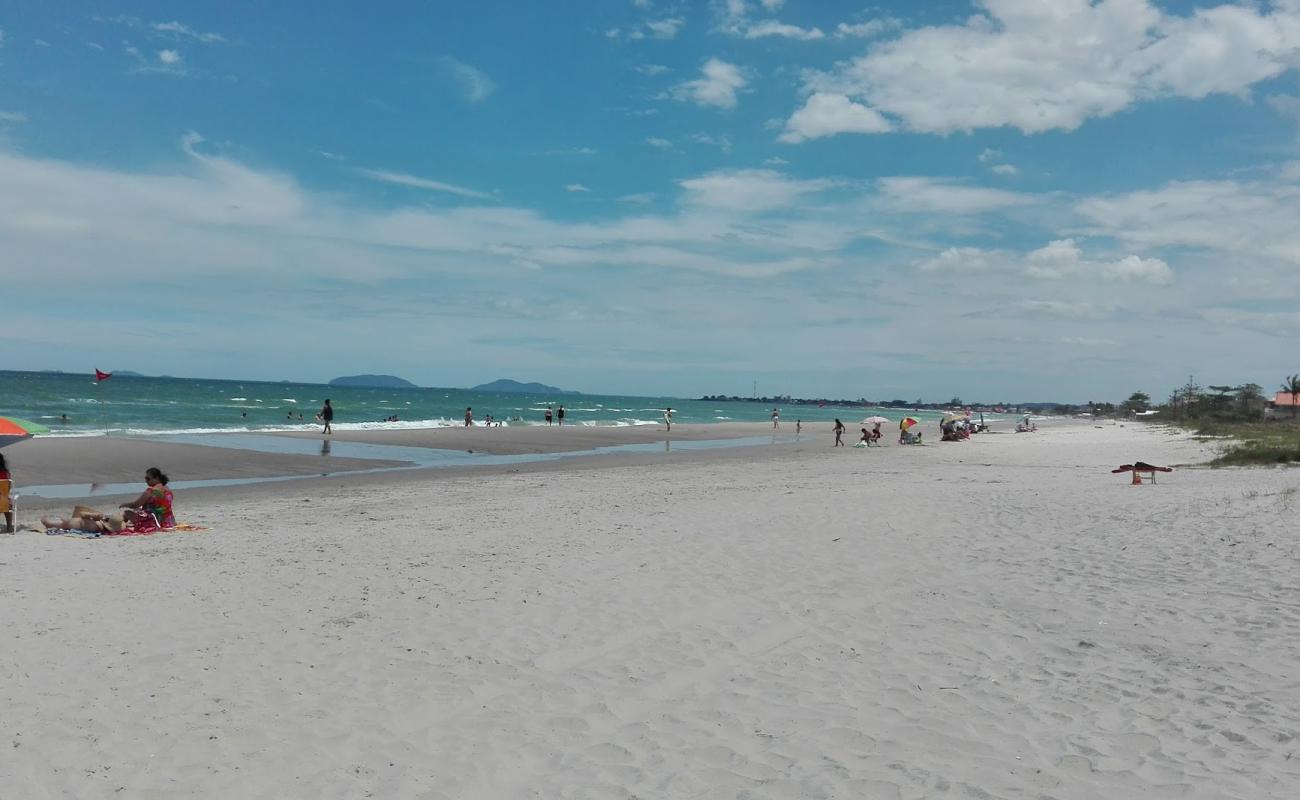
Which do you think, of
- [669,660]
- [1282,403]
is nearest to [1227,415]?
[1282,403]

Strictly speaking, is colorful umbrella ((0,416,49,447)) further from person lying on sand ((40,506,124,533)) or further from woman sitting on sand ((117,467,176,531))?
woman sitting on sand ((117,467,176,531))

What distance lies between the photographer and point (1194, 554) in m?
9.23

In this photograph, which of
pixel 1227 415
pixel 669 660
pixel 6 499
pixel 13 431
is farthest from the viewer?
pixel 1227 415

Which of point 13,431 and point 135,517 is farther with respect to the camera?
point 13,431

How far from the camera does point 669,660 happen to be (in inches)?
252

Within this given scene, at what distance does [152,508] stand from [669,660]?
9.13 m

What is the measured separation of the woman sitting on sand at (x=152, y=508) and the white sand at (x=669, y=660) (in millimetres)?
629

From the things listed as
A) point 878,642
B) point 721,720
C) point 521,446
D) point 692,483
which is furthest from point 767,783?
point 521,446

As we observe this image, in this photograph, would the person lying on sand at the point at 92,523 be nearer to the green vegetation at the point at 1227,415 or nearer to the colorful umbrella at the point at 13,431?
the colorful umbrella at the point at 13,431

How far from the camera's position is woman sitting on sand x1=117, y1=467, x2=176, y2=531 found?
12039 millimetres

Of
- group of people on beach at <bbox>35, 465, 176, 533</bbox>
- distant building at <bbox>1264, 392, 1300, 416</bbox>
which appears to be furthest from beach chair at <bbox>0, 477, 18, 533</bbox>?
distant building at <bbox>1264, 392, 1300, 416</bbox>

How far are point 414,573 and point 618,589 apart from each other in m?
2.29

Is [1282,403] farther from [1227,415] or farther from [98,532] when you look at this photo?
[98,532]

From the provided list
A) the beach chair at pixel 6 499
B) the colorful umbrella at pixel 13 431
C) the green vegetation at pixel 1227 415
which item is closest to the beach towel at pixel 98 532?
the beach chair at pixel 6 499
